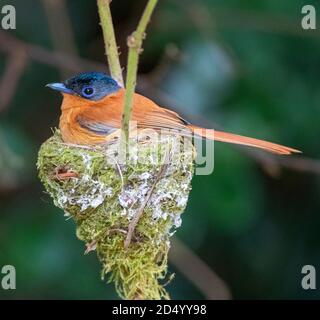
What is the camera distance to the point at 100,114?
4.82 meters

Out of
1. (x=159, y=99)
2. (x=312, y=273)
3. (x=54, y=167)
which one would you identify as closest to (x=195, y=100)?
(x=159, y=99)

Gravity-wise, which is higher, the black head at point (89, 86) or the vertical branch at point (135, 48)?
the black head at point (89, 86)

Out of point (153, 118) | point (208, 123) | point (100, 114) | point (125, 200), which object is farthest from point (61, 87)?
point (208, 123)

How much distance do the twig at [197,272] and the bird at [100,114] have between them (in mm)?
1637

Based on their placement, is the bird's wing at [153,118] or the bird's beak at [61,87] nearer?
the bird's wing at [153,118]

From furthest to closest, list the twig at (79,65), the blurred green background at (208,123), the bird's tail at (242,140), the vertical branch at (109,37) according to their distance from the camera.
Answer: the blurred green background at (208,123) < the twig at (79,65) < the bird's tail at (242,140) < the vertical branch at (109,37)

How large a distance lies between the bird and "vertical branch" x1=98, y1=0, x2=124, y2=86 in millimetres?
618

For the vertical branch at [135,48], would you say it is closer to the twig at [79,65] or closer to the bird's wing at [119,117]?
the bird's wing at [119,117]

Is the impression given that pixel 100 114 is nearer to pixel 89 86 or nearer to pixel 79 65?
pixel 89 86

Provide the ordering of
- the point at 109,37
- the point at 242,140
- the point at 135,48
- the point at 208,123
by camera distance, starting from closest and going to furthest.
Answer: the point at 135,48 → the point at 109,37 → the point at 242,140 → the point at 208,123

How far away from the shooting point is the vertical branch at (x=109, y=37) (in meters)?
3.65

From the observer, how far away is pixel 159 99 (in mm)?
6227

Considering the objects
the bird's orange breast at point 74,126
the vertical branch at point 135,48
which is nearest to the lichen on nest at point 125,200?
the bird's orange breast at point 74,126

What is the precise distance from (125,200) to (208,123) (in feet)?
6.72
